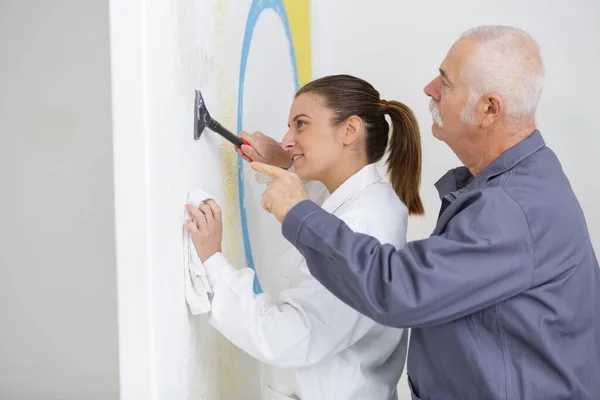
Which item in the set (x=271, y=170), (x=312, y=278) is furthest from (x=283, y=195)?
(x=312, y=278)

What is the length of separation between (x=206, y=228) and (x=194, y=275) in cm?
9

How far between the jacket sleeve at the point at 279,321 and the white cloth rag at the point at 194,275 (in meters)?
0.02

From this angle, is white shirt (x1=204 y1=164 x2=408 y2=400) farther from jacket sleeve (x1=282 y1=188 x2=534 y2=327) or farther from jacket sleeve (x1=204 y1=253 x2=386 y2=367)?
jacket sleeve (x1=282 y1=188 x2=534 y2=327)

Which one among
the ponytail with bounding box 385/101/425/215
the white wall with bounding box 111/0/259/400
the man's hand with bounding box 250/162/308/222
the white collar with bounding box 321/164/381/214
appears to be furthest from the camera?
the ponytail with bounding box 385/101/425/215

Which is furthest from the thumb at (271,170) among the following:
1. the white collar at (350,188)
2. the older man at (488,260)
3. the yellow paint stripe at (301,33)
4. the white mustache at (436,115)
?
the yellow paint stripe at (301,33)

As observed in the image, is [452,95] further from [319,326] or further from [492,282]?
[319,326]

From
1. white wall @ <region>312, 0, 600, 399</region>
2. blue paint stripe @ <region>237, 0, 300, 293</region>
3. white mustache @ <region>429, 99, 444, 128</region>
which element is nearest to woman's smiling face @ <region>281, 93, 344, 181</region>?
blue paint stripe @ <region>237, 0, 300, 293</region>

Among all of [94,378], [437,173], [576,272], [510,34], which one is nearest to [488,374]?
[576,272]

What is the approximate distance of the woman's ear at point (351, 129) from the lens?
5.10 ft

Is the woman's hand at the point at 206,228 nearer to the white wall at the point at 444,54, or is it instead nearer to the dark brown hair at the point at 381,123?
the dark brown hair at the point at 381,123

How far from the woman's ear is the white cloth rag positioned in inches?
16.0

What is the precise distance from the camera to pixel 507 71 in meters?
1.23

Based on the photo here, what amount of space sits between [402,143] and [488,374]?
25.2 inches

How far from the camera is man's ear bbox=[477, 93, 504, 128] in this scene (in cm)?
124
